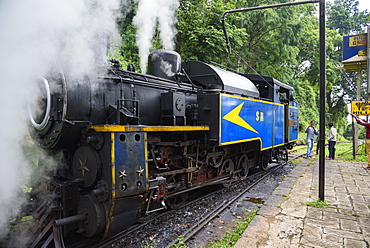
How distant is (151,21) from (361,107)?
7.50 m

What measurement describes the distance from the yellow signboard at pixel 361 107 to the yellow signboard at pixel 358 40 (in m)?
2.87

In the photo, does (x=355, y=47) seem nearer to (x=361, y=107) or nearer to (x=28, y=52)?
(x=361, y=107)

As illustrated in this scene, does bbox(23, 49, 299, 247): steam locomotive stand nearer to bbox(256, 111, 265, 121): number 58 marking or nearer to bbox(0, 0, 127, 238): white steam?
bbox(0, 0, 127, 238): white steam

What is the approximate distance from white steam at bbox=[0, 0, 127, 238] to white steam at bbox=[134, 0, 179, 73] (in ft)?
7.42

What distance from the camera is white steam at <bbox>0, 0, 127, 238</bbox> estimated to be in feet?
9.47

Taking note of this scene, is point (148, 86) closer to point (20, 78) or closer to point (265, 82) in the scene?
point (20, 78)

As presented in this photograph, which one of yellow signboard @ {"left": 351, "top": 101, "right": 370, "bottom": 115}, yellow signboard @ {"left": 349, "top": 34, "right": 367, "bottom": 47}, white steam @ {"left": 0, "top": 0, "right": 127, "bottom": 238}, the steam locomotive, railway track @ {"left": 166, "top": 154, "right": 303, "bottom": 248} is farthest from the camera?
yellow signboard @ {"left": 349, "top": 34, "right": 367, "bottom": 47}

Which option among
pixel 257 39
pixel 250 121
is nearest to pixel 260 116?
pixel 250 121

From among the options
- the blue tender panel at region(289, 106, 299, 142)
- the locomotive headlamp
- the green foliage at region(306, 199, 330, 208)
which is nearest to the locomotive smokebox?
the locomotive headlamp

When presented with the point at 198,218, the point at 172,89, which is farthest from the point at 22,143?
the point at 198,218

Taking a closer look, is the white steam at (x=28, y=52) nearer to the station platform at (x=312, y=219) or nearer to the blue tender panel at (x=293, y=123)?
the station platform at (x=312, y=219)

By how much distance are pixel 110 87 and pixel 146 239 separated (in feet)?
6.89

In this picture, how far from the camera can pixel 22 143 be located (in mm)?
3559

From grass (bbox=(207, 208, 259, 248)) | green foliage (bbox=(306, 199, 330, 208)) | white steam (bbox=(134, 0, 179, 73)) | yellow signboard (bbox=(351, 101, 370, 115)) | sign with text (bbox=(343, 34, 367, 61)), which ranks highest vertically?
sign with text (bbox=(343, 34, 367, 61))
